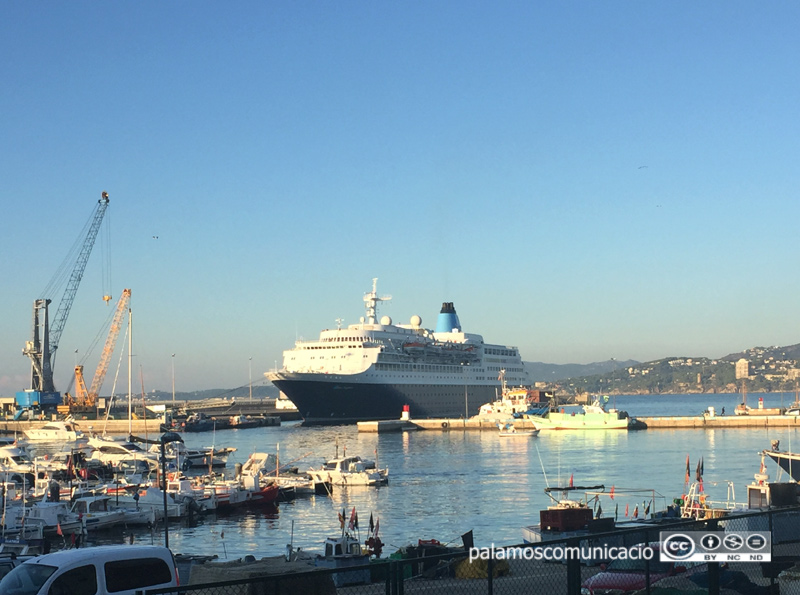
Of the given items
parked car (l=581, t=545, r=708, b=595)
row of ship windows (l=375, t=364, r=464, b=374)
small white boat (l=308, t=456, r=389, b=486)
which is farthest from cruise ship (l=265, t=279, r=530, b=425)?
parked car (l=581, t=545, r=708, b=595)

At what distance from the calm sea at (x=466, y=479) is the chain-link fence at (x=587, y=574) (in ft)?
42.6

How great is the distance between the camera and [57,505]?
28.8 meters

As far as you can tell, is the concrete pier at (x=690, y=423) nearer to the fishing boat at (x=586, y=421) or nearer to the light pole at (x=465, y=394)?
the fishing boat at (x=586, y=421)

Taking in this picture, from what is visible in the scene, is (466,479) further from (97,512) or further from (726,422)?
(726,422)

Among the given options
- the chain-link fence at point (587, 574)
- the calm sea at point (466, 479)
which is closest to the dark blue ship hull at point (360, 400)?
the calm sea at point (466, 479)

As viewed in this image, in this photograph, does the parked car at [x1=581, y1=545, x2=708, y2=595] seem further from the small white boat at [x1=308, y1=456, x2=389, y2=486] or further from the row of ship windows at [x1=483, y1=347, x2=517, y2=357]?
the row of ship windows at [x1=483, y1=347, x2=517, y2=357]

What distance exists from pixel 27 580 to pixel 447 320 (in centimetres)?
10199

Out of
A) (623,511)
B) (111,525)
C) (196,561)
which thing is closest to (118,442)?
(111,525)

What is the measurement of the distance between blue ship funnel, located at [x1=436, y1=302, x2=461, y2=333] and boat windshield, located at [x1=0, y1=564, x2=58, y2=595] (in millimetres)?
100869

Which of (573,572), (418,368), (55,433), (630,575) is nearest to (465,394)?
(418,368)

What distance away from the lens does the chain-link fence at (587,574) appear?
8141 mm

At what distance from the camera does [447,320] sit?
110875mm

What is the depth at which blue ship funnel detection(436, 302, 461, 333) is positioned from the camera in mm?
110312

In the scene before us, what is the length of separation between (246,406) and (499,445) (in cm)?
8328
